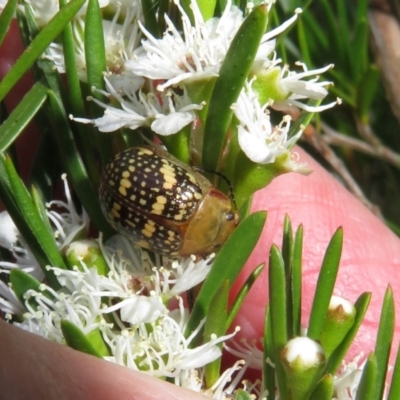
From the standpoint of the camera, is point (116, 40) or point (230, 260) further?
point (116, 40)

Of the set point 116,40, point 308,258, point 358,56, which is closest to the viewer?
point 116,40

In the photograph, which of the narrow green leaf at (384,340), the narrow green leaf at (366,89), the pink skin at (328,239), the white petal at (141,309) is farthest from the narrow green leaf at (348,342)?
the narrow green leaf at (366,89)

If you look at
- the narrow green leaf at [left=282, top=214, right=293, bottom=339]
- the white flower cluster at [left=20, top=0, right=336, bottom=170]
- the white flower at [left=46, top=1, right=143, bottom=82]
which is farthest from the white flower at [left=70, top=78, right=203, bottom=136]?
the narrow green leaf at [left=282, top=214, right=293, bottom=339]

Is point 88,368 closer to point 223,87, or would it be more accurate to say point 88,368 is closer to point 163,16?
point 223,87

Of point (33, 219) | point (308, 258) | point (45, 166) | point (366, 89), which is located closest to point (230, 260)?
point (33, 219)

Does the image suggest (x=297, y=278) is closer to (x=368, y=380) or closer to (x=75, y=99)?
(x=368, y=380)

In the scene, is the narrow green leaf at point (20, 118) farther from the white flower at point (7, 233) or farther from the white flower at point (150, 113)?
the white flower at point (7, 233)

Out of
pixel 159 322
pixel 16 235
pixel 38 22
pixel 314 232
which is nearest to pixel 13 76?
pixel 38 22
